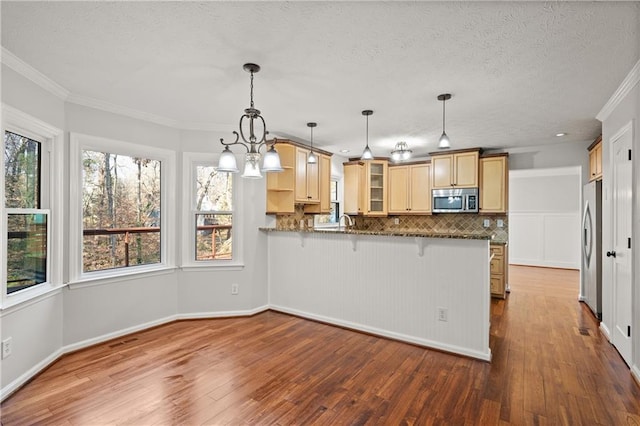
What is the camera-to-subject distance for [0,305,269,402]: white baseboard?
2.43 metres

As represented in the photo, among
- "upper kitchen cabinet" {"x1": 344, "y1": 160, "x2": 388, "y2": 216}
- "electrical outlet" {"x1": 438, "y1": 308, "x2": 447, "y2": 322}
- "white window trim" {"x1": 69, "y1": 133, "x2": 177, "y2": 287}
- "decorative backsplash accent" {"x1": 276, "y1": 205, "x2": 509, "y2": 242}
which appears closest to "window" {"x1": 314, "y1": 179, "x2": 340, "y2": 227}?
"upper kitchen cabinet" {"x1": 344, "y1": 160, "x2": 388, "y2": 216}

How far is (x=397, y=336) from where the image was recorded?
343 centimetres

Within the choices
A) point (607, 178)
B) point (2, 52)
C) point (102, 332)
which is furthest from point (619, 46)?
point (102, 332)

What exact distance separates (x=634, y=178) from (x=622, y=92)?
0.82 metres

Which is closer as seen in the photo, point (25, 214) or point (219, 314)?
point (25, 214)

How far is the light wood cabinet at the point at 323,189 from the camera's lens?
508cm

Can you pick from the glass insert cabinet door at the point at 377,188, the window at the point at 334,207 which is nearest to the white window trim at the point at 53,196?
the window at the point at 334,207

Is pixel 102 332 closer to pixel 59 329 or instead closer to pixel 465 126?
pixel 59 329

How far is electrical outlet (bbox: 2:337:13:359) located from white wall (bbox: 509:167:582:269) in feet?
29.5

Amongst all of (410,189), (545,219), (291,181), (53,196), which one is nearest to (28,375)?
(53,196)

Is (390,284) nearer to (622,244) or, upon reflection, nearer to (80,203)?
(622,244)

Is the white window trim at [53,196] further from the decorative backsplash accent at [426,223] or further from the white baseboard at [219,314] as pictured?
the decorative backsplash accent at [426,223]

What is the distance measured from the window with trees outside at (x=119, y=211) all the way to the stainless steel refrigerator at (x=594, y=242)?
5534 millimetres

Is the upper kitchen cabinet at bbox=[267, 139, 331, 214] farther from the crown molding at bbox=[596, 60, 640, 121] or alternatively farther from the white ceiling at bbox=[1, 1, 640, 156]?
the crown molding at bbox=[596, 60, 640, 121]
